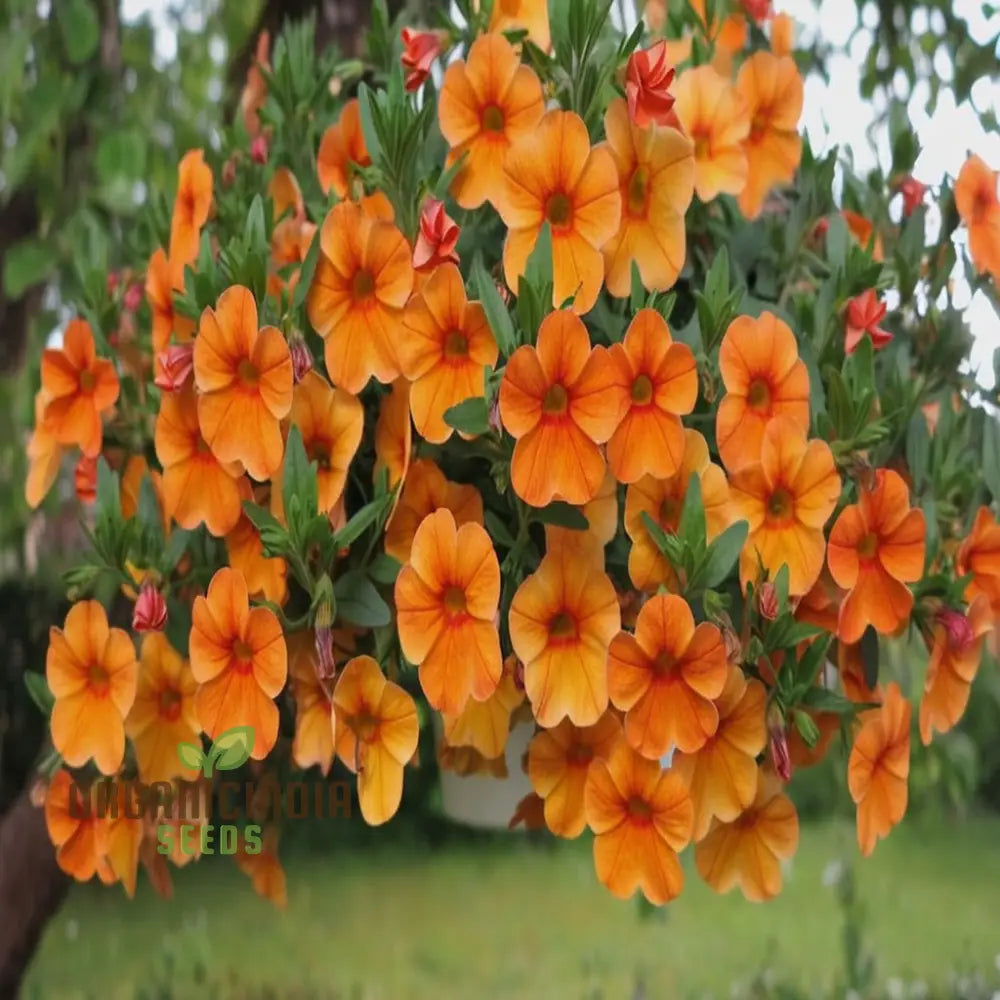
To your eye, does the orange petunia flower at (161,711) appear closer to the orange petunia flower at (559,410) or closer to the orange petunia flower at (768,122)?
the orange petunia flower at (559,410)

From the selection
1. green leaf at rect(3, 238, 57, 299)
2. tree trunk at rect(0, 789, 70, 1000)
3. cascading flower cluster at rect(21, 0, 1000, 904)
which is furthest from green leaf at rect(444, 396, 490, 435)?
green leaf at rect(3, 238, 57, 299)

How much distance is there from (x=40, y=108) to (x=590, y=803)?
65 cm

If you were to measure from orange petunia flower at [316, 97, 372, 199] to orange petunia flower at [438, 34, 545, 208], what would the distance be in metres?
0.07

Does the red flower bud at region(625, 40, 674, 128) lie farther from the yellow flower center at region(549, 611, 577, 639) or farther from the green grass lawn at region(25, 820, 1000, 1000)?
the green grass lawn at region(25, 820, 1000, 1000)

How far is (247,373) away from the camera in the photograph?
1.27 feet

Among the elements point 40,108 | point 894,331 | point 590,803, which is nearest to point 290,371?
point 590,803

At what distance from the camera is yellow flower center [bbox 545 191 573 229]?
0.38 m

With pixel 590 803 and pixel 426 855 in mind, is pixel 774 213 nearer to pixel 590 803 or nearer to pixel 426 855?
pixel 590 803

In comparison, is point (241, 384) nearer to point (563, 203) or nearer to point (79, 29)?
point (563, 203)

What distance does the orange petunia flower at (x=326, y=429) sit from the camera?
0.39 metres

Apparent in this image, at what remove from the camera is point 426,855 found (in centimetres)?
103

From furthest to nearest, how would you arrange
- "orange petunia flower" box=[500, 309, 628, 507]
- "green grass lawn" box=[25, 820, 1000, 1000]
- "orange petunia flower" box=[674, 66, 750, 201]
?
"green grass lawn" box=[25, 820, 1000, 1000], "orange petunia flower" box=[674, 66, 750, 201], "orange petunia flower" box=[500, 309, 628, 507]

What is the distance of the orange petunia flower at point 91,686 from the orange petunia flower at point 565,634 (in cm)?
17

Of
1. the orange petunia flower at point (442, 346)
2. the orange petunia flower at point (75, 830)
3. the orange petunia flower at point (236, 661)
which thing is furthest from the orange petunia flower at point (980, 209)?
the orange petunia flower at point (75, 830)
